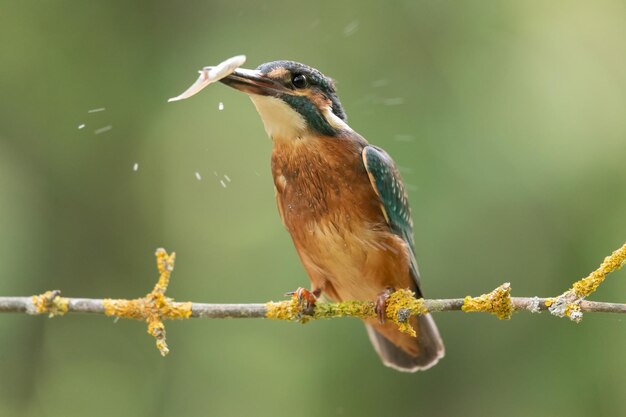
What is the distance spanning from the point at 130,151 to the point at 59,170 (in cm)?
48

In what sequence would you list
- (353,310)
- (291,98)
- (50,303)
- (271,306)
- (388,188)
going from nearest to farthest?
(50,303), (271,306), (353,310), (291,98), (388,188)

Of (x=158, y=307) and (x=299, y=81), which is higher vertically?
(x=299, y=81)

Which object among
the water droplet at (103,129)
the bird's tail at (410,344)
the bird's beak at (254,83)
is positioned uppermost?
the water droplet at (103,129)

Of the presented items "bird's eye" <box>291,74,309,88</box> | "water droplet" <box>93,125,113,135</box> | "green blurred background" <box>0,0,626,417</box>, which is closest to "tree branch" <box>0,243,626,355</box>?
"bird's eye" <box>291,74,309,88</box>

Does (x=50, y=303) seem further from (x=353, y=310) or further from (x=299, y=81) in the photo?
(x=299, y=81)

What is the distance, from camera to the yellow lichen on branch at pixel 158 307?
246 cm

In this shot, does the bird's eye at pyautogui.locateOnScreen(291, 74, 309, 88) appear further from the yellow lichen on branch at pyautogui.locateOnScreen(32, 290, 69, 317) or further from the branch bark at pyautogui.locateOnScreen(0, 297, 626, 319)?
the yellow lichen on branch at pyautogui.locateOnScreen(32, 290, 69, 317)

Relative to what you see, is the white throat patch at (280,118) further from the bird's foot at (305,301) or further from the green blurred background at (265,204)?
the green blurred background at (265,204)

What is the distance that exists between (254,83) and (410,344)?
137 cm

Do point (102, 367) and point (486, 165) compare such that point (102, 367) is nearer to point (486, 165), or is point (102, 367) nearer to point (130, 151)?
point (130, 151)

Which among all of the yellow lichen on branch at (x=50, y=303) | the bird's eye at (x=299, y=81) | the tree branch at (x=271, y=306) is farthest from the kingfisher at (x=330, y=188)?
the yellow lichen on branch at (x=50, y=303)

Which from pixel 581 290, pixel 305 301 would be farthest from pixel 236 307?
pixel 581 290

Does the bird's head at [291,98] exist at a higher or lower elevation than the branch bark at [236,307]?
higher

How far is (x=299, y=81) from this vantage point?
3051 mm
